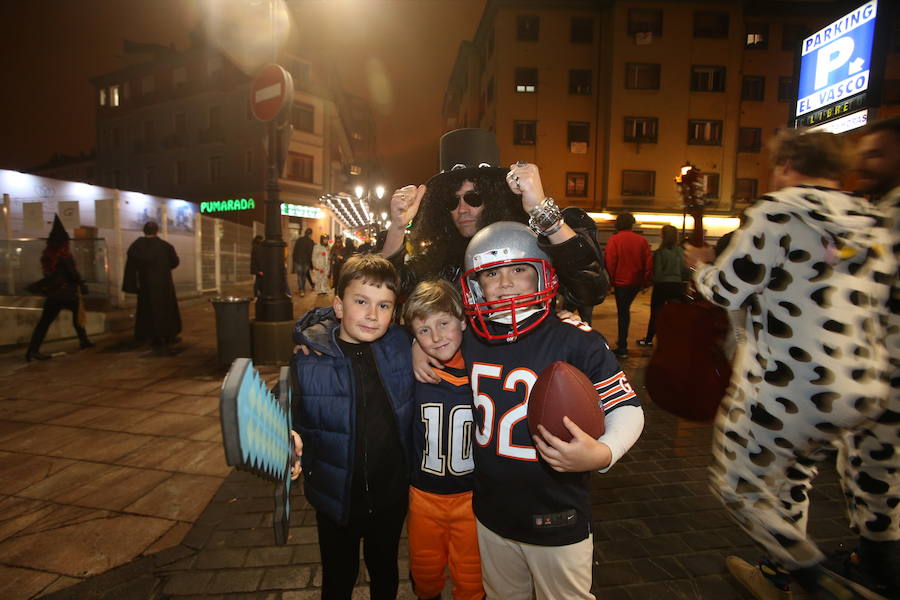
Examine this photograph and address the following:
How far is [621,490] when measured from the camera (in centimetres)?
359

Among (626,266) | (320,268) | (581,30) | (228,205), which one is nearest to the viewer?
(626,266)

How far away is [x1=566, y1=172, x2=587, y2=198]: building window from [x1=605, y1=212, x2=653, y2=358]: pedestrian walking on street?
22.1 m

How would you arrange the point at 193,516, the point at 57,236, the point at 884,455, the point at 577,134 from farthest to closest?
the point at 577,134, the point at 57,236, the point at 193,516, the point at 884,455

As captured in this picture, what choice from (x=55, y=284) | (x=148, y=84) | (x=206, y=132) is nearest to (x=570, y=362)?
(x=55, y=284)

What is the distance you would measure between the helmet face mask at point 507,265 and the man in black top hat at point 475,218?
66 mm

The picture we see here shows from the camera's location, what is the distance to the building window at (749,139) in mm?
28141

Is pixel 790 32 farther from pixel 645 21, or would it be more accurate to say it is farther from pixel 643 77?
pixel 643 77

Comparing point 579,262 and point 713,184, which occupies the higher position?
point 713,184

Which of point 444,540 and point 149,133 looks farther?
point 149,133

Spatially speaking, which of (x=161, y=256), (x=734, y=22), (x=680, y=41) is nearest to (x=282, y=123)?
(x=161, y=256)

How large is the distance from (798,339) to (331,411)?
6.80 ft

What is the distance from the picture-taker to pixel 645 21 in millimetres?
27172

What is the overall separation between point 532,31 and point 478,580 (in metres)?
33.2

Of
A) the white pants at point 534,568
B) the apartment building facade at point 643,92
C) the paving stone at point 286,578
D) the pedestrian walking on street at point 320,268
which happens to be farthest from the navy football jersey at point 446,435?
the apartment building facade at point 643,92
